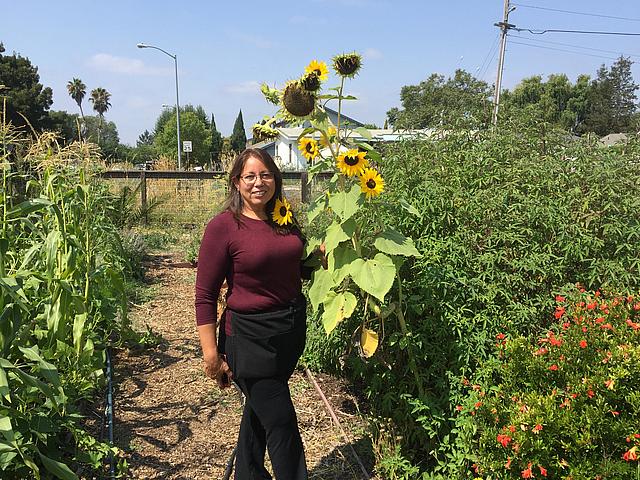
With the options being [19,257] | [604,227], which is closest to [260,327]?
[604,227]

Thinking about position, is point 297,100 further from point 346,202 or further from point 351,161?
point 346,202

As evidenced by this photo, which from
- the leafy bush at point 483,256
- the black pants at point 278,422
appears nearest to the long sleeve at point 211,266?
the black pants at point 278,422

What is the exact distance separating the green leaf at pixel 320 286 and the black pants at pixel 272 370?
130mm

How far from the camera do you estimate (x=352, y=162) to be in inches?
83.7

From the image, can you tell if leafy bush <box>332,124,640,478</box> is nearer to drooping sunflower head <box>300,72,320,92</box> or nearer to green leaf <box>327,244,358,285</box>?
green leaf <box>327,244,358,285</box>

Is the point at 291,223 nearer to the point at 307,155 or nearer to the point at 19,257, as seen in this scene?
the point at 307,155

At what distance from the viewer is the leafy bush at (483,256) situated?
248cm

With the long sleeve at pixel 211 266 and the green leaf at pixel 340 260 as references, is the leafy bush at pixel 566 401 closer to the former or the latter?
the green leaf at pixel 340 260

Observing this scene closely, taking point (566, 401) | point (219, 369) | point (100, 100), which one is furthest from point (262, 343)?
point (100, 100)

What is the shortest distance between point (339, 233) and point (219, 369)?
838 millimetres

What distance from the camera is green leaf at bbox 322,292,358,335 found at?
2.21m

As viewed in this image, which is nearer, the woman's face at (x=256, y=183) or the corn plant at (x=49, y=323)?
the corn plant at (x=49, y=323)

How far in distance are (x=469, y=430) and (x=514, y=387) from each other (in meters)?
0.26

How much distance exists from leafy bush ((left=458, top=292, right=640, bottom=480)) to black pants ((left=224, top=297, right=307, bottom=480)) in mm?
762
